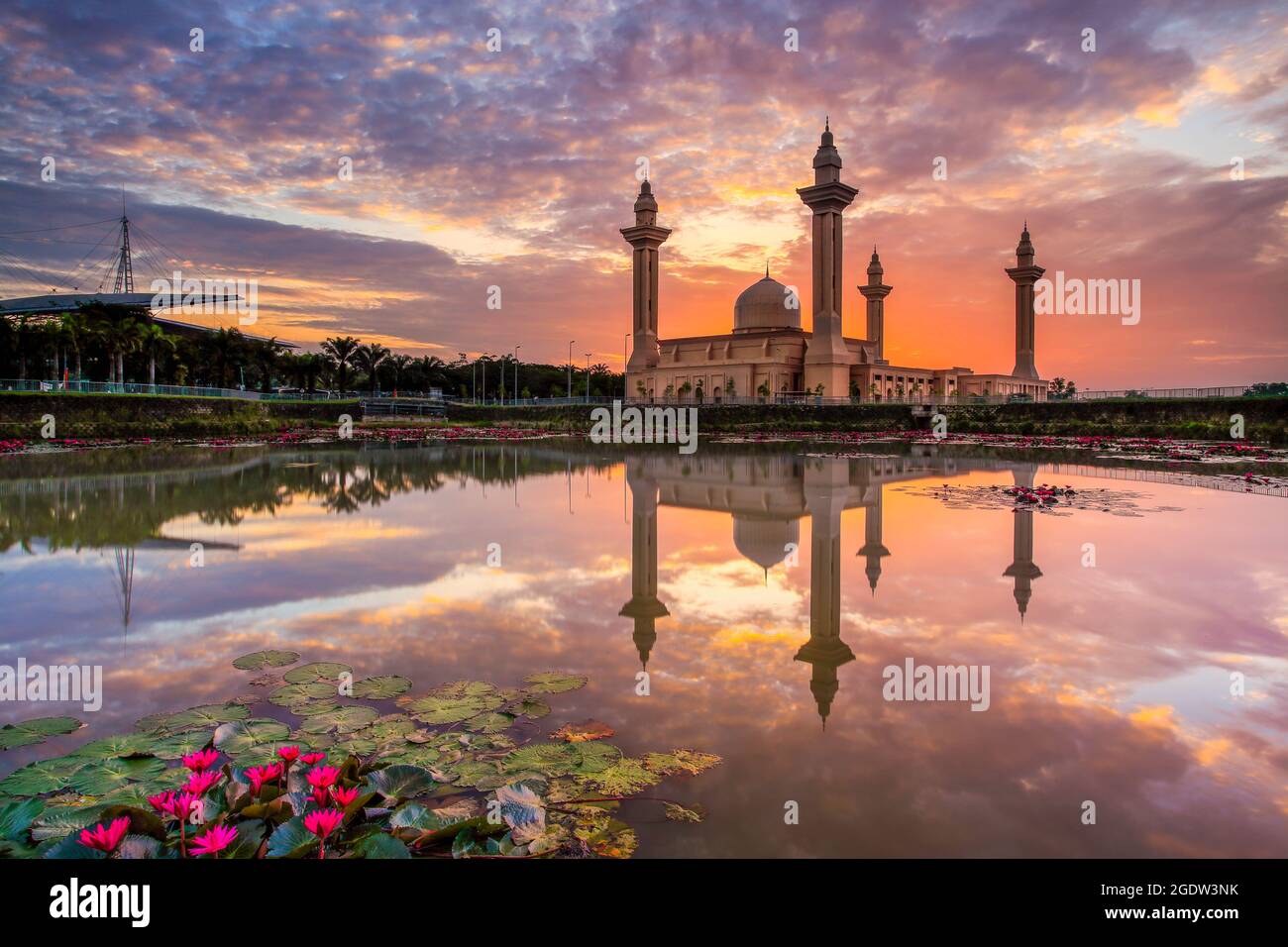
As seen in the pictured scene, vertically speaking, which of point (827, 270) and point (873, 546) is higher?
point (827, 270)

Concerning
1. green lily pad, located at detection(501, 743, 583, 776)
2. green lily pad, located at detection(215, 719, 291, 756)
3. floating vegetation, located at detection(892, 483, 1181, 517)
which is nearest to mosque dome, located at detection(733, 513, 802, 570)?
floating vegetation, located at detection(892, 483, 1181, 517)

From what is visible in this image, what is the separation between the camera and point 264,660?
6234 millimetres

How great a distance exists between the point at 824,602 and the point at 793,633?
4.02 ft

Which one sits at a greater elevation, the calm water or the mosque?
the mosque

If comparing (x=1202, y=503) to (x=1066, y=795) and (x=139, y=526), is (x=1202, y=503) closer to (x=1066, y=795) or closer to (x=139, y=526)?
(x=1066, y=795)

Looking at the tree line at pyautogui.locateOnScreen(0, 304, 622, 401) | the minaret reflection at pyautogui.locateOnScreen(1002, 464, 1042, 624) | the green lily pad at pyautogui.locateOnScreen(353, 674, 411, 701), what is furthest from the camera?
the tree line at pyautogui.locateOnScreen(0, 304, 622, 401)

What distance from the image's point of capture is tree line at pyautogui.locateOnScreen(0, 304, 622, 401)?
151 ft

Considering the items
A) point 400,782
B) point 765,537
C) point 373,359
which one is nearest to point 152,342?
point 373,359

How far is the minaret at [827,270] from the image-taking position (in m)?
57.7

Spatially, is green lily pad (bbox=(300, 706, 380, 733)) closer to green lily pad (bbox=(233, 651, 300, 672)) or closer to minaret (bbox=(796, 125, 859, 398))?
green lily pad (bbox=(233, 651, 300, 672))

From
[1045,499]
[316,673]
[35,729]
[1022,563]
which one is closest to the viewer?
[35,729]

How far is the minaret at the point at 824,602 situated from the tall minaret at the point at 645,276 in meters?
59.1

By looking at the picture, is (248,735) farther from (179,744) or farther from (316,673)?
(316,673)
